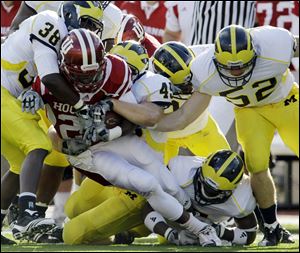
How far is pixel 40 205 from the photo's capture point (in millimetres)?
8477

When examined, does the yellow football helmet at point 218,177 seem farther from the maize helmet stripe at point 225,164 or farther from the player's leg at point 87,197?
the player's leg at point 87,197

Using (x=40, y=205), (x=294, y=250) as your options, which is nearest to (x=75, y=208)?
(x=40, y=205)

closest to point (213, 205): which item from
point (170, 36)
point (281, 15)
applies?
point (170, 36)

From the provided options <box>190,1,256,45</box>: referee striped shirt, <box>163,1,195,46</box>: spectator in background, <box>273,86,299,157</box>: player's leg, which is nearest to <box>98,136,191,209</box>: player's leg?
<box>273,86,299,157</box>: player's leg

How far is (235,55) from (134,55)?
1.98ft

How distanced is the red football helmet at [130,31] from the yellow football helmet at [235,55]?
29.5 inches

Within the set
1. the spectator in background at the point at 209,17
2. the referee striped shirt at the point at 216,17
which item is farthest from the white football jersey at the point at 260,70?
the referee striped shirt at the point at 216,17

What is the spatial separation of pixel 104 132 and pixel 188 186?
63 cm

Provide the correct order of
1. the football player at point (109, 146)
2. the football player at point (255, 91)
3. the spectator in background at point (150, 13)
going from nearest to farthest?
1. the football player at point (109, 146)
2. the football player at point (255, 91)
3. the spectator in background at point (150, 13)

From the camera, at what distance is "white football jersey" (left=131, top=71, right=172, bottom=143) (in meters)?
7.87

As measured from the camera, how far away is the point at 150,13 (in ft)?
36.5

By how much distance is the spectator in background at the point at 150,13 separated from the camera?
36.4ft

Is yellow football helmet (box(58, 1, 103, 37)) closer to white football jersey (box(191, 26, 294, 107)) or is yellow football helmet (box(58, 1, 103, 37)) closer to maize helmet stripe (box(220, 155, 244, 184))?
white football jersey (box(191, 26, 294, 107))

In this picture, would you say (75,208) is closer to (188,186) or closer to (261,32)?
(188,186)
